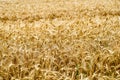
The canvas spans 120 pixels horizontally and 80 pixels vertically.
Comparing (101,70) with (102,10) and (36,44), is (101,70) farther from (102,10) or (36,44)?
(102,10)

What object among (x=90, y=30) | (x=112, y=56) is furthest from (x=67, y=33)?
(x=112, y=56)

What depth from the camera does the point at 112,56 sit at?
11.8 ft

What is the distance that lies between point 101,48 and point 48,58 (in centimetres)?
95

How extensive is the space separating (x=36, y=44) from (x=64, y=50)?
601mm

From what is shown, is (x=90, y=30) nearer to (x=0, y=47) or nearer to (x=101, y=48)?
(x=101, y=48)

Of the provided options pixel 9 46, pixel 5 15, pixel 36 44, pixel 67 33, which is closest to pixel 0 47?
pixel 9 46

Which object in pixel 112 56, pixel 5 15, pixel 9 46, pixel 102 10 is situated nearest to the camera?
pixel 112 56

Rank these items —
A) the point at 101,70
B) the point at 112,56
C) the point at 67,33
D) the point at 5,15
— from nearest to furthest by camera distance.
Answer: the point at 101,70 → the point at 112,56 → the point at 67,33 → the point at 5,15

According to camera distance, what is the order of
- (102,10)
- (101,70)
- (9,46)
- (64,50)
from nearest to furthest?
(101,70), (64,50), (9,46), (102,10)

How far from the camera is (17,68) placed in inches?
133

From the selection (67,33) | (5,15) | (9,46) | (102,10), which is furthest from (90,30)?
(102,10)

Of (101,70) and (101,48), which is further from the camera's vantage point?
(101,48)

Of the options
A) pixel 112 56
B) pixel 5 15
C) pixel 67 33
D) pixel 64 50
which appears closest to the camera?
pixel 112 56

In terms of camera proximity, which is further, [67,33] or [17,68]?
[67,33]
